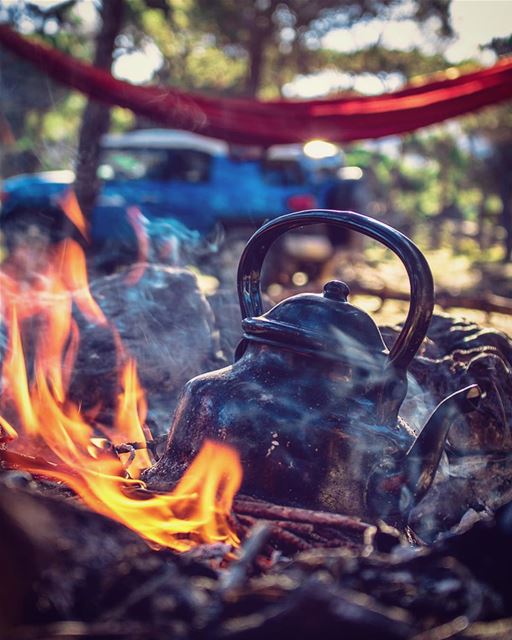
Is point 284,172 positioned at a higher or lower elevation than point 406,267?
higher

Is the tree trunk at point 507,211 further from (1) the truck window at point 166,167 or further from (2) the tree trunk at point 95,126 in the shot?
(2) the tree trunk at point 95,126

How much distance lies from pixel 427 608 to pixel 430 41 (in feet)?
62.7

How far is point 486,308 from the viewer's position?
5.32 m

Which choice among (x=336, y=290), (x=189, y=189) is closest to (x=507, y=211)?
(x=189, y=189)

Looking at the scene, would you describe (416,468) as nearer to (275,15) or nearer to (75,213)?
(75,213)

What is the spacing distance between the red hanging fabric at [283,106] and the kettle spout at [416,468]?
16.8 ft

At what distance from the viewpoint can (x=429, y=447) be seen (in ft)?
6.15

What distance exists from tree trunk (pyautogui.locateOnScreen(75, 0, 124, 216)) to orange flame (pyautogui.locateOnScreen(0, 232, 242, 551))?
288 cm

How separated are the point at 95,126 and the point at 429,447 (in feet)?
20.0

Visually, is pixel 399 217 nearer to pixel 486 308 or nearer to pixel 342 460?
pixel 486 308

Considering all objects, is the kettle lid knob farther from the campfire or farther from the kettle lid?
the campfire

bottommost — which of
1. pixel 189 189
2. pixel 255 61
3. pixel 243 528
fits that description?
pixel 243 528

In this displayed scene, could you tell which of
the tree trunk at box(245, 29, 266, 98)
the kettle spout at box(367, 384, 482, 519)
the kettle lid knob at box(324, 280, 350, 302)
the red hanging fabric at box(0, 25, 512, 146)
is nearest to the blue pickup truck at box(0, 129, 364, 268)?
the red hanging fabric at box(0, 25, 512, 146)

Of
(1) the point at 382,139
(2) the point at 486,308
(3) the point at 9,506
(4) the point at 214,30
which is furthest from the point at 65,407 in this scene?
(4) the point at 214,30
